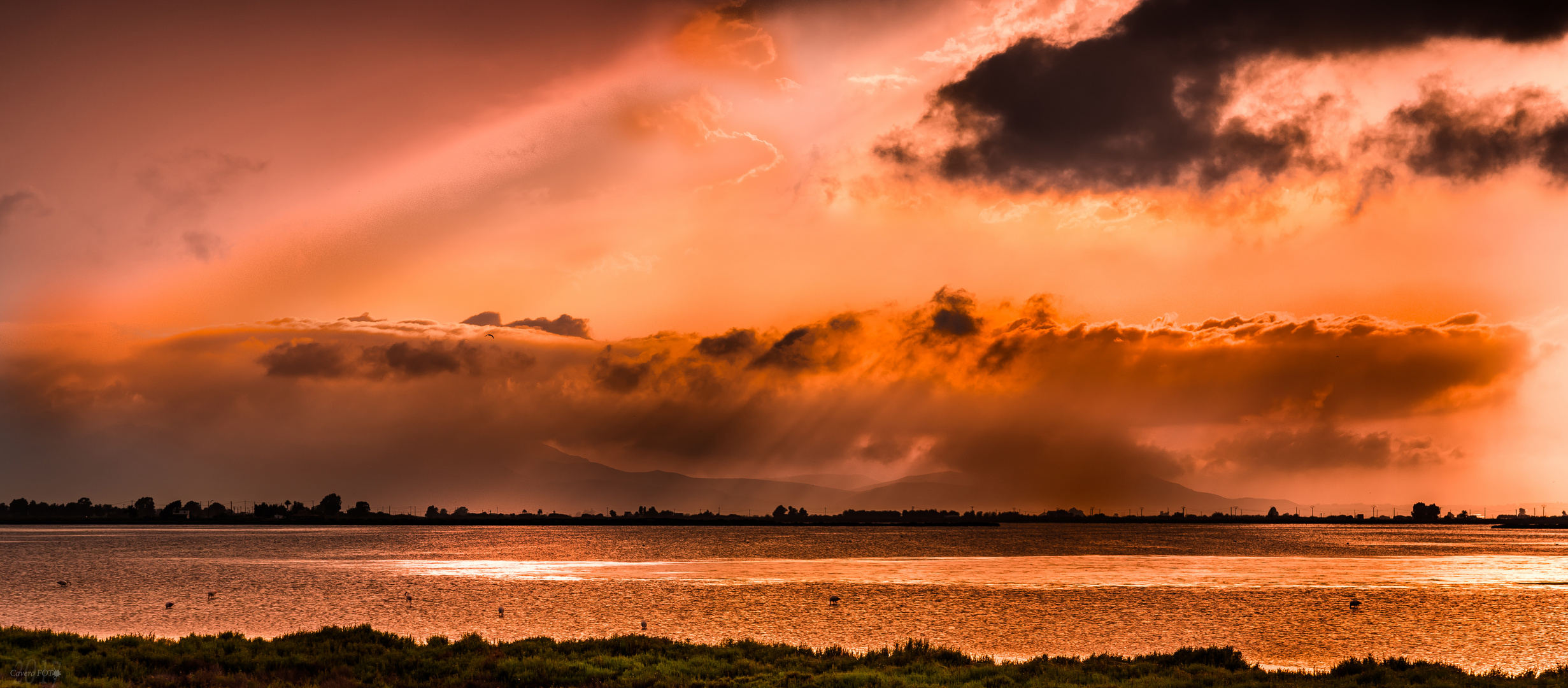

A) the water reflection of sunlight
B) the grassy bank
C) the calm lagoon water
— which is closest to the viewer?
the grassy bank

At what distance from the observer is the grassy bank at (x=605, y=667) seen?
31.0 m

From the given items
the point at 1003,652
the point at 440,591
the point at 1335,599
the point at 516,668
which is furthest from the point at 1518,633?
the point at 440,591

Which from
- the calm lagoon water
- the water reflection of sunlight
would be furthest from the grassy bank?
the water reflection of sunlight

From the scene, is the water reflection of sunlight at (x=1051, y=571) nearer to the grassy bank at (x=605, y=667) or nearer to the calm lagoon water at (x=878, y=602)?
the calm lagoon water at (x=878, y=602)

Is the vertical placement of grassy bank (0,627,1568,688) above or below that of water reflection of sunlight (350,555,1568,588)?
above

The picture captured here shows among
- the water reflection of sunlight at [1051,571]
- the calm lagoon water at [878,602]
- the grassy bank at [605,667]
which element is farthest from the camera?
the water reflection of sunlight at [1051,571]

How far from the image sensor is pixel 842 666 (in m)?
34.1

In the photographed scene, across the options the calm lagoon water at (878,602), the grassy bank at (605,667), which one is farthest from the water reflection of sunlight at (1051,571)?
the grassy bank at (605,667)

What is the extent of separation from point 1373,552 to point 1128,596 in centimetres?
14158

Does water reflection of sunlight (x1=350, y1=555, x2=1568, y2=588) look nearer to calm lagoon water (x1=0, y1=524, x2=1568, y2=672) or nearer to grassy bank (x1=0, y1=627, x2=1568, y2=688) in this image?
calm lagoon water (x1=0, y1=524, x2=1568, y2=672)

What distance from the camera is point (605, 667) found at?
33562 mm

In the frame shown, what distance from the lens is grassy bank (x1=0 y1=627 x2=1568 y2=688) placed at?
102ft

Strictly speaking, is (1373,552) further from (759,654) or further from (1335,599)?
(759,654)

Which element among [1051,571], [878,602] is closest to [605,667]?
[878,602]
